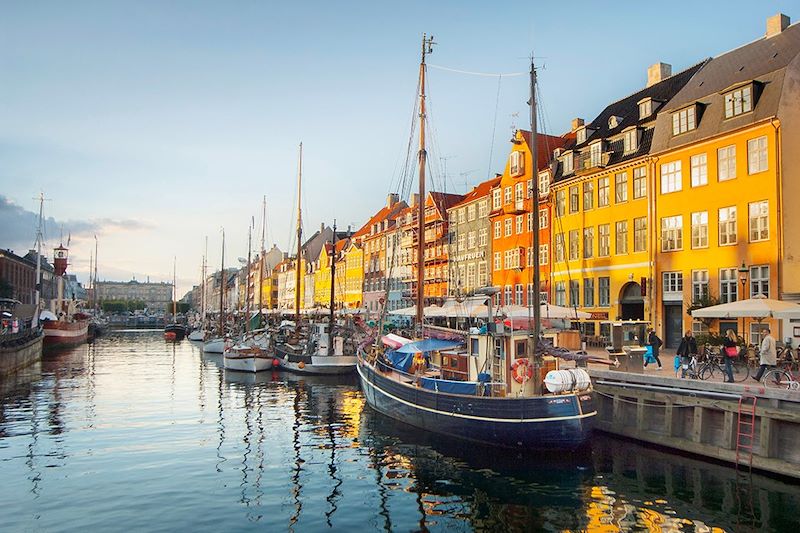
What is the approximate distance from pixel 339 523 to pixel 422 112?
28043 millimetres

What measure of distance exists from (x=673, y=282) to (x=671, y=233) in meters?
3.13

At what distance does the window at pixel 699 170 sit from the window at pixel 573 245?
37.8 ft

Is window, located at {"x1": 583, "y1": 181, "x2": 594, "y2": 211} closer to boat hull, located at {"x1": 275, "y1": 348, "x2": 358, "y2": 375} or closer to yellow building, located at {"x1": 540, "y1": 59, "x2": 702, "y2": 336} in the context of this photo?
yellow building, located at {"x1": 540, "y1": 59, "x2": 702, "y2": 336}

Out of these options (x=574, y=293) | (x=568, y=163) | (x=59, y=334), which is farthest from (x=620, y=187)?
(x=59, y=334)

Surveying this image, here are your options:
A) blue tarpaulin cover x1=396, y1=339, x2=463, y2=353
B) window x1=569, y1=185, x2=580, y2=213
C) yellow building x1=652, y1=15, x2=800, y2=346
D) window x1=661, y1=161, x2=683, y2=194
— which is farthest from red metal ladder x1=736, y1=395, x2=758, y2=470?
window x1=569, y1=185, x2=580, y2=213

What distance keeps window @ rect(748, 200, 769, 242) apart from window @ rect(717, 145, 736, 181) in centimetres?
241

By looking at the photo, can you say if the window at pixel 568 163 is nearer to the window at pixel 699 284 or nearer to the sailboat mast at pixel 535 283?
the window at pixel 699 284

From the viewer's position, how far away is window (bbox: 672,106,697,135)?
128 feet

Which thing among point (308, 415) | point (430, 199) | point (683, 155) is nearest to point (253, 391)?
point (308, 415)

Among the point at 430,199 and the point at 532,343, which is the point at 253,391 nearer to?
the point at 532,343

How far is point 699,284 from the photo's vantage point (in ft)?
123

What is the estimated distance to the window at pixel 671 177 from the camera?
130 ft

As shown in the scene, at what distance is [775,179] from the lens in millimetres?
33469

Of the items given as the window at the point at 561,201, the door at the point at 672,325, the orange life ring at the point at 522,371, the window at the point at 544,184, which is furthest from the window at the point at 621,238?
the orange life ring at the point at 522,371
